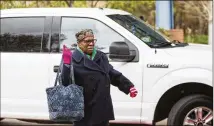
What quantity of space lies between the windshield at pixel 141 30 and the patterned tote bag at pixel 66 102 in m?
2.24

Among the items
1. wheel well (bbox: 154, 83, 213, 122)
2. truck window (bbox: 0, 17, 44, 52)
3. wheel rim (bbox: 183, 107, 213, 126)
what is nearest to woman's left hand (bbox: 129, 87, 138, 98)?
wheel well (bbox: 154, 83, 213, 122)

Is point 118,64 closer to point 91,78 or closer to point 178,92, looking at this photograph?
point 178,92

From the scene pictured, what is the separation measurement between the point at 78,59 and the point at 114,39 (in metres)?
1.97

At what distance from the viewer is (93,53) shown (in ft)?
16.5

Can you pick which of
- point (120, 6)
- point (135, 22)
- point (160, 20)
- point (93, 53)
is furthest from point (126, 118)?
point (120, 6)

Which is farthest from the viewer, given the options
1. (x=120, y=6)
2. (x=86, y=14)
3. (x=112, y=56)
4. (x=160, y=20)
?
(x=120, y=6)

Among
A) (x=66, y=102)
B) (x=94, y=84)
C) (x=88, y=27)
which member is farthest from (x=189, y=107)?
(x=66, y=102)

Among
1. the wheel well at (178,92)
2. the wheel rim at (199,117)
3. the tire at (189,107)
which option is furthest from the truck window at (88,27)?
the wheel rim at (199,117)

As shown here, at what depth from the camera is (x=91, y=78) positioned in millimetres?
4992

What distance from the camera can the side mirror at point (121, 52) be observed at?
6469 mm

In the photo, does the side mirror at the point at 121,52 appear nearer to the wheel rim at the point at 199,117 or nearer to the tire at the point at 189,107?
the tire at the point at 189,107

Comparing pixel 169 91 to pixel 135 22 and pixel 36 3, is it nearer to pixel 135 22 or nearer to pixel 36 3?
pixel 135 22

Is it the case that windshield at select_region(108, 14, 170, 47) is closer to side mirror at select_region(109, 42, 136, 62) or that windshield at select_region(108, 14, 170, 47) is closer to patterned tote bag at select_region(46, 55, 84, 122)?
side mirror at select_region(109, 42, 136, 62)

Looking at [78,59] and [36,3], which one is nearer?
[78,59]
